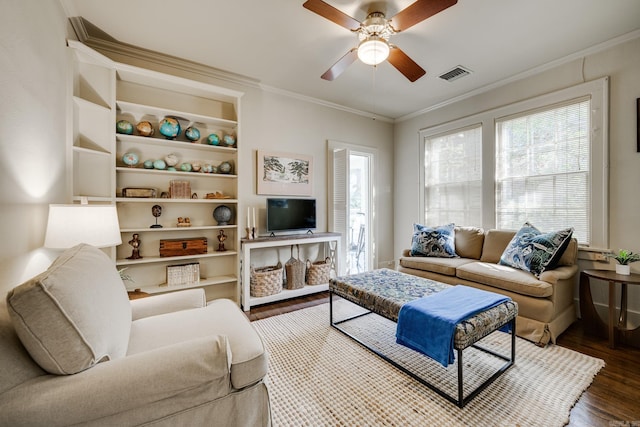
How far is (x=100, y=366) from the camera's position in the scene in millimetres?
941

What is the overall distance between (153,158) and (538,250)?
157 inches

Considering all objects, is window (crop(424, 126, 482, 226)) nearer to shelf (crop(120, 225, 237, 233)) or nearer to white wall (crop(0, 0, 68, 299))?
shelf (crop(120, 225, 237, 233))

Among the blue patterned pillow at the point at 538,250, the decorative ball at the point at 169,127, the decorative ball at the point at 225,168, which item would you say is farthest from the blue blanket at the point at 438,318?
the decorative ball at the point at 169,127

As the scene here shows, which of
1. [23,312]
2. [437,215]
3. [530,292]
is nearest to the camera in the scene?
[23,312]

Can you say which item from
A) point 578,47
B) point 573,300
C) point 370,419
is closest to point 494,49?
point 578,47

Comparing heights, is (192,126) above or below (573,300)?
above

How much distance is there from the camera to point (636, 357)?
2.00 m

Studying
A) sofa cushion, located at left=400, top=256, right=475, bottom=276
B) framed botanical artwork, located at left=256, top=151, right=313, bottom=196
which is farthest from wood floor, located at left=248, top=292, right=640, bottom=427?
framed botanical artwork, located at left=256, top=151, right=313, bottom=196

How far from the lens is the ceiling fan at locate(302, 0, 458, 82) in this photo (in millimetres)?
1716

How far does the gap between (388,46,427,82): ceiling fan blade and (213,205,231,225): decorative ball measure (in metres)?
2.28

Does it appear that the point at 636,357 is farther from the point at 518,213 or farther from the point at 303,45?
the point at 303,45

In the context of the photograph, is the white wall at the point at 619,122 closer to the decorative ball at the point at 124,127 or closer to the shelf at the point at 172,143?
the shelf at the point at 172,143

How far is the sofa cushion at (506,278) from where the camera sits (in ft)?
7.37

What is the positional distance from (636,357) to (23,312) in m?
3.62
